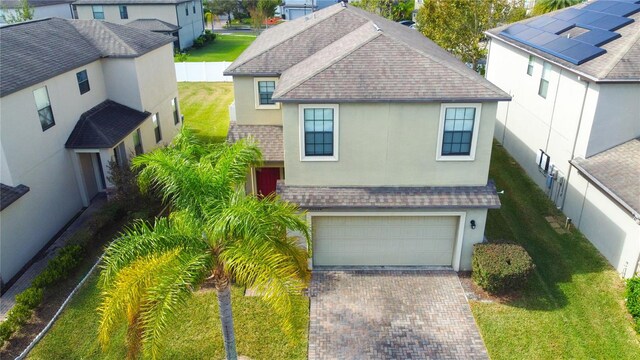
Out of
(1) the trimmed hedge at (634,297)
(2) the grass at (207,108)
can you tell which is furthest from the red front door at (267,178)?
(1) the trimmed hedge at (634,297)

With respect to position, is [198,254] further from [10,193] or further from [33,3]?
[33,3]

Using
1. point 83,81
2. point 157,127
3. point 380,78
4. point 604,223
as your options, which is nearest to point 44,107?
point 83,81

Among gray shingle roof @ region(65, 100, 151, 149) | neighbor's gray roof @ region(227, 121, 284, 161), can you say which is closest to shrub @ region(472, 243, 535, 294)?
neighbor's gray roof @ region(227, 121, 284, 161)

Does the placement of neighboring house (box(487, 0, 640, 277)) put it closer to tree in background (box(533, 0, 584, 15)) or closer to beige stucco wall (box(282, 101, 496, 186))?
beige stucco wall (box(282, 101, 496, 186))

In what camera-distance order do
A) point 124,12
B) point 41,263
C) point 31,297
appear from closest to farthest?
point 31,297
point 41,263
point 124,12

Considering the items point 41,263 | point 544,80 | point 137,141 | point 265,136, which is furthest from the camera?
point 137,141

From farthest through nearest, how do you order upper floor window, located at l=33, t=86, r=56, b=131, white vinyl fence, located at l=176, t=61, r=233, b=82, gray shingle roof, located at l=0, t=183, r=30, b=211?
white vinyl fence, located at l=176, t=61, r=233, b=82 → upper floor window, located at l=33, t=86, r=56, b=131 → gray shingle roof, located at l=0, t=183, r=30, b=211

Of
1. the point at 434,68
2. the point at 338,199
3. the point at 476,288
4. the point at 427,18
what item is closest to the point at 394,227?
the point at 338,199
